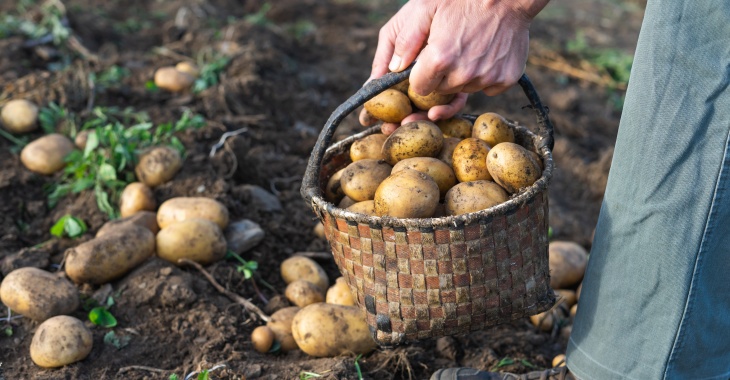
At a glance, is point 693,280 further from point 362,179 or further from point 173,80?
point 173,80

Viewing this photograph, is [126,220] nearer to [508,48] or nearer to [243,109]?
[243,109]

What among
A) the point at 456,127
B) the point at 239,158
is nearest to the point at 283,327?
the point at 456,127

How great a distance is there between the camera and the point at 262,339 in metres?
2.63

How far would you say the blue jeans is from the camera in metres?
1.84

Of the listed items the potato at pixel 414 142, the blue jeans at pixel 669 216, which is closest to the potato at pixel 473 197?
the potato at pixel 414 142

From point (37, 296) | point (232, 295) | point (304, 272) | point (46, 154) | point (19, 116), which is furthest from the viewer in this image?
point (19, 116)

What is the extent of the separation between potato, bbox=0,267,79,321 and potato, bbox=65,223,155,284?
0.39 feet

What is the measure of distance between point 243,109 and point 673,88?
2.78 m

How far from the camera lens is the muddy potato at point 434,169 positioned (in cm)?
226

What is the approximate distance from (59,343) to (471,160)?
1497 millimetres

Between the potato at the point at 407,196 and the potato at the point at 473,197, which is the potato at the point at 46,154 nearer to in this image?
the potato at the point at 407,196

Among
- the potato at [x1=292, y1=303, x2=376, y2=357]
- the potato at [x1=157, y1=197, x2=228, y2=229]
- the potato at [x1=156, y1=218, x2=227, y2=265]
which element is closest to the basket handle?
the potato at [x1=292, y1=303, x2=376, y2=357]

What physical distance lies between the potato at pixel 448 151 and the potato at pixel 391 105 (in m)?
0.18

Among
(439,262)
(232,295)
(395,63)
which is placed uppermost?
(395,63)
